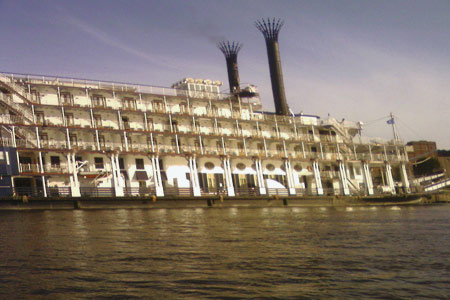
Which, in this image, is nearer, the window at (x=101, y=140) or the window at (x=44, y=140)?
the window at (x=44, y=140)

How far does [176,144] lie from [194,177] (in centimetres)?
443

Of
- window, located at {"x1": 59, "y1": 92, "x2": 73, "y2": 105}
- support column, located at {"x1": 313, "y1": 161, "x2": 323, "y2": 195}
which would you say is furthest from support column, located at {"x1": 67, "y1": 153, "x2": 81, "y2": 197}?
support column, located at {"x1": 313, "y1": 161, "x2": 323, "y2": 195}

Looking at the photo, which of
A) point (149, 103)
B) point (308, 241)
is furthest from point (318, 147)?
point (308, 241)

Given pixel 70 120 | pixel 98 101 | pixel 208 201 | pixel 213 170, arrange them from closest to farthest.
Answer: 1. pixel 70 120
2. pixel 208 201
3. pixel 98 101
4. pixel 213 170

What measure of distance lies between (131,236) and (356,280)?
Answer: 1054 centimetres

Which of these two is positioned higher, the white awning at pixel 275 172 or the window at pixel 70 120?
the window at pixel 70 120

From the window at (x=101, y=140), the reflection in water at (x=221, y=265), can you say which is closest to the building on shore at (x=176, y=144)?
the window at (x=101, y=140)

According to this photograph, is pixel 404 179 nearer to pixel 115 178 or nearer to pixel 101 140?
pixel 115 178

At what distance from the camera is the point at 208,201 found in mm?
52062

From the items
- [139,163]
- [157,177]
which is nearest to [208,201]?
[157,177]

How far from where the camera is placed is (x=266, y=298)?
930cm

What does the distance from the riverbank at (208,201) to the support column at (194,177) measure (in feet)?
10.4

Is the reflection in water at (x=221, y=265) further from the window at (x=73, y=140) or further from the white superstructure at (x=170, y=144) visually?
the window at (x=73, y=140)

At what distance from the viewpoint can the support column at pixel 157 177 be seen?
170 feet
